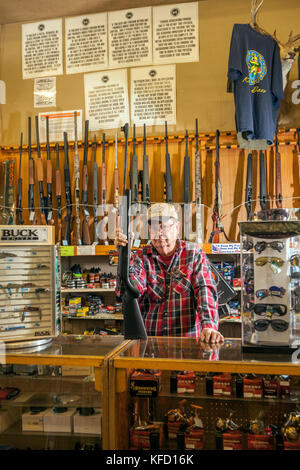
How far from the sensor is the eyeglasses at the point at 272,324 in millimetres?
1358

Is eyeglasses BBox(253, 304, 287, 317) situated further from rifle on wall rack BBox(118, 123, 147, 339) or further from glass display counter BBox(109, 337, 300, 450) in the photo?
rifle on wall rack BBox(118, 123, 147, 339)

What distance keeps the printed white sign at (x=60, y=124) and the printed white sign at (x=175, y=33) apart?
1059 mm

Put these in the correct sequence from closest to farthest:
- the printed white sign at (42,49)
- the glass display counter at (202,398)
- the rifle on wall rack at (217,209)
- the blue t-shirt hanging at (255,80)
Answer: the glass display counter at (202,398)
the blue t-shirt hanging at (255,80)
the rifle on wall rack at (217,209)
the printed white sign at (42,49)

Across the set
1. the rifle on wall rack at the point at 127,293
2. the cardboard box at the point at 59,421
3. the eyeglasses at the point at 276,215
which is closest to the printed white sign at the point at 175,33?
the rifle on wall rack at the point at 127,293

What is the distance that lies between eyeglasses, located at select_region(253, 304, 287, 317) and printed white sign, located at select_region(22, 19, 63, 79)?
3.82 metres

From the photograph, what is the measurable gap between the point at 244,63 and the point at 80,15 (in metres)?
2.06

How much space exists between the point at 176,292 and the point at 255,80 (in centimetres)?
225

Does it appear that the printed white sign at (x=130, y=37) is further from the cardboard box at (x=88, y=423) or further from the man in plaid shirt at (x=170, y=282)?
the cardboard box at (x=88, y=423)

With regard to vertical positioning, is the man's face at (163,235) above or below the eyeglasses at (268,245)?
above

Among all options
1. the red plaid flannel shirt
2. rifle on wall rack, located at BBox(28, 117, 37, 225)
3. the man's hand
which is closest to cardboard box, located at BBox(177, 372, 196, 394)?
the man's hand

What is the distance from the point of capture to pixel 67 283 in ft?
11.8
